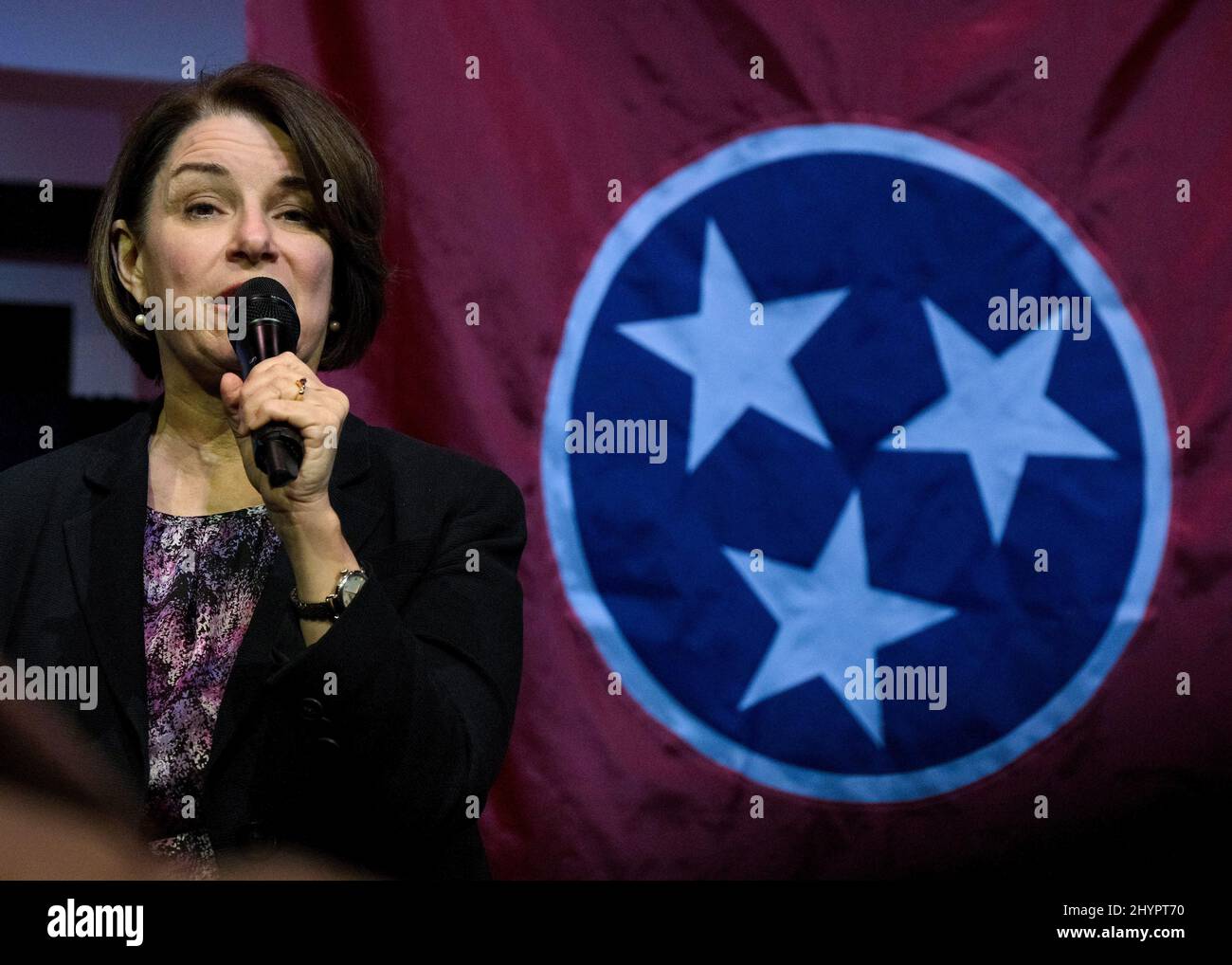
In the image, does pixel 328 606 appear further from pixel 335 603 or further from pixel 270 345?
pixel 270 345

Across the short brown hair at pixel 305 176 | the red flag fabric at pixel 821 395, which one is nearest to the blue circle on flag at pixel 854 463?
the red flag fabric at pixel 821 395

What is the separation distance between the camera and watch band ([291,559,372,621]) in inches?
41.1

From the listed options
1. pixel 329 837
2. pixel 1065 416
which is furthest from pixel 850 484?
pixel 329 837

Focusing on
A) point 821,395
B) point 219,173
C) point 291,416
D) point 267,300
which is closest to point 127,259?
point 219,173

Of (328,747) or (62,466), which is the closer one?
(328,747)

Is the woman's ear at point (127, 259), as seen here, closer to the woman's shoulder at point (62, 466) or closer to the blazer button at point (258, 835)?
the woman's shoulder at point (62, 466)

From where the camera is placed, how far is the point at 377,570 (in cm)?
121

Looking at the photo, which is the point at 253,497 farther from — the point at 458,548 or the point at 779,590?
the point at 779,590

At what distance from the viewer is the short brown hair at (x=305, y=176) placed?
50.9 inches

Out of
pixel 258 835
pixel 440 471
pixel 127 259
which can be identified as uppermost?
pixel 127 259

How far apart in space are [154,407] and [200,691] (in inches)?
13.5

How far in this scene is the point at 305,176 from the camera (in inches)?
50.8

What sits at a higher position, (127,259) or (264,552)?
(127,259)

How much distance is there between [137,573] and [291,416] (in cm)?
33
